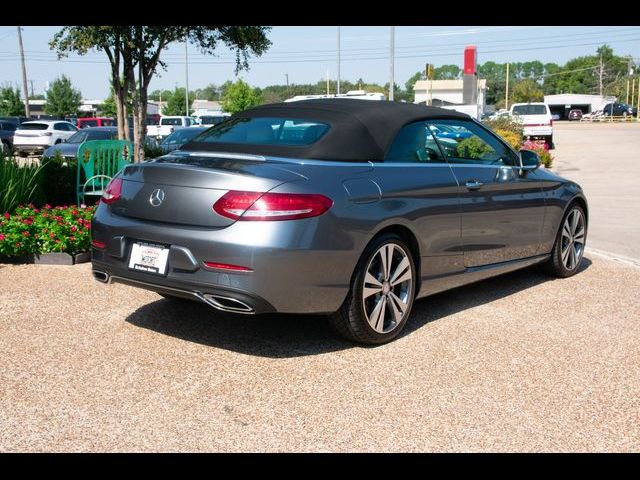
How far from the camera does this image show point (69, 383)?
4.12 m

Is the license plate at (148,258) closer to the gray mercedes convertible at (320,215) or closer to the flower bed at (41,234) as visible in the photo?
the gray mercedes convertible at (320,215)

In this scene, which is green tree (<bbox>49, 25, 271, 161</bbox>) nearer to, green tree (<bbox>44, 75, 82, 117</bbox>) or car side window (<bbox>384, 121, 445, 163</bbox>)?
car side window (<bbox>384, 121, 445, 163</bbox>)

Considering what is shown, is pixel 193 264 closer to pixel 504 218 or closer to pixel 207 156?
pixel 207 156

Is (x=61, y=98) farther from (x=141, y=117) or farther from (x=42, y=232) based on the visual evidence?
(x=42, y=232)

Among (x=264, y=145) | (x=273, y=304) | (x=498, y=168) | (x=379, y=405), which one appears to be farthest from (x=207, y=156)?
(x=498, y=168)

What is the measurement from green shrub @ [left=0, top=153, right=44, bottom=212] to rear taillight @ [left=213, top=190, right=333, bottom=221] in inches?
169

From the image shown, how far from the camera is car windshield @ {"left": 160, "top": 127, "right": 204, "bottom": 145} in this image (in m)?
21.9

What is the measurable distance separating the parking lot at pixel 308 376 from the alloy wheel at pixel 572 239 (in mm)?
678

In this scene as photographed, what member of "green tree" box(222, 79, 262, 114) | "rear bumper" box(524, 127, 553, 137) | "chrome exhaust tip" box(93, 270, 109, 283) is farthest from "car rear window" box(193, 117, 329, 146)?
"green tree" box(222, 79, 262, 114)

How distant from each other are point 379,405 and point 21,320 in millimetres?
2752

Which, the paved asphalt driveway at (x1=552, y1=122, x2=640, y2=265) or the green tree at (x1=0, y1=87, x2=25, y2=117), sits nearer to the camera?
the paved asphalt driveway at (x1=552, y1=122, x2=640, y2=265)

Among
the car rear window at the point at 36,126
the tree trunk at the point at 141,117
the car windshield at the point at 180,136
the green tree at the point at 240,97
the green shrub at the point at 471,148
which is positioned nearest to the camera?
the green shrub at the point at 471,148

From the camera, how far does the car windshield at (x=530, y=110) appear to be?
30.4 metres

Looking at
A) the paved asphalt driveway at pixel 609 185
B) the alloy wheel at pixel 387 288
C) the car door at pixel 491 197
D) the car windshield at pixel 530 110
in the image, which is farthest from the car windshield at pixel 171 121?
the alloy wheel at pixel 387 288
